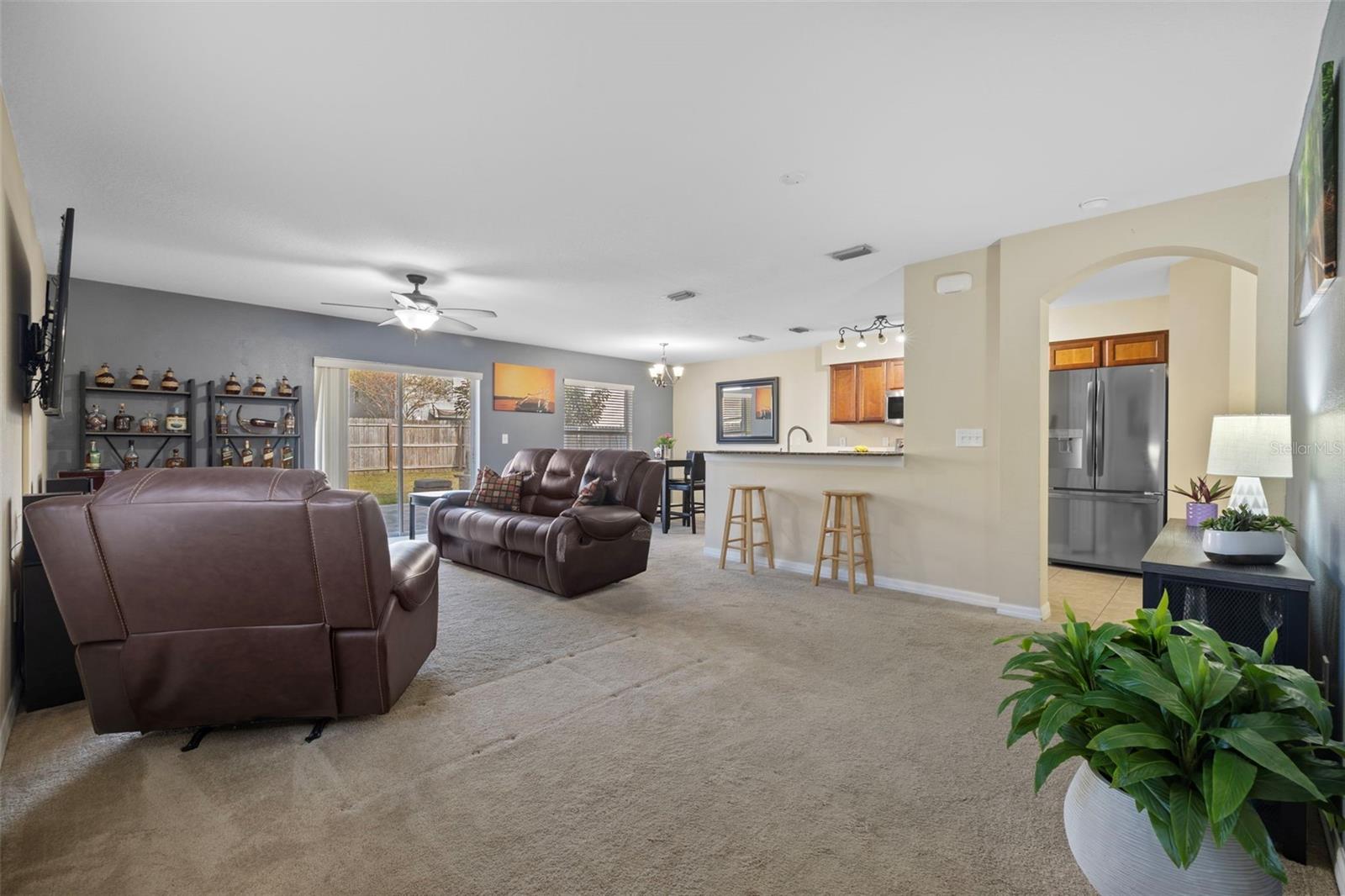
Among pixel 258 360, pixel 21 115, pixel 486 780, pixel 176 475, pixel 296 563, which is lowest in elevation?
pixel 486 780

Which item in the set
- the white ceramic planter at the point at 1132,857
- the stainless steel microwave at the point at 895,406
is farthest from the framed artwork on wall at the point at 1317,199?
the stainless steel microwave at the point at 895,406

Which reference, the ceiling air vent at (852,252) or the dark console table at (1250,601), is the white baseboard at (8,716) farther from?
the ceiling air vent at (852,252)

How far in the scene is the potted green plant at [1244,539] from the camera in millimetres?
1877

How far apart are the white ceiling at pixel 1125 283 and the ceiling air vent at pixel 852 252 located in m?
A: 1.60

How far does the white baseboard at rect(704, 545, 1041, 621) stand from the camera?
370 centimetres

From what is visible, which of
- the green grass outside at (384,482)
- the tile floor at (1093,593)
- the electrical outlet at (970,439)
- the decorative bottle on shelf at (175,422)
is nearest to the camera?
the tile floor at (1093,593)

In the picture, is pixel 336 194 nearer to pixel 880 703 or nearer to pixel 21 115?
pixel 21 115

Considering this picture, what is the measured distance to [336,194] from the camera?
3.12m

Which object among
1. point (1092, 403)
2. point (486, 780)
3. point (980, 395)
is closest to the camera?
point (486, 780)

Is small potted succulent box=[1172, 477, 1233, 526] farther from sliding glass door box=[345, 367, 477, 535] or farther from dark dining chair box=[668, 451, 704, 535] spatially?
sliding glass door box=[345, 367, 477, 535]

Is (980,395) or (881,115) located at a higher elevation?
(881,115)

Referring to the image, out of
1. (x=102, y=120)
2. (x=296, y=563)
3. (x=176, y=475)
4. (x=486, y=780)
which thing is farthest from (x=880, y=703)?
(x=102, y=120)

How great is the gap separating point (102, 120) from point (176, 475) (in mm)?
1671

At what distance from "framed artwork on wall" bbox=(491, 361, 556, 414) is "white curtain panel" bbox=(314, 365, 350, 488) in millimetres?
1716
